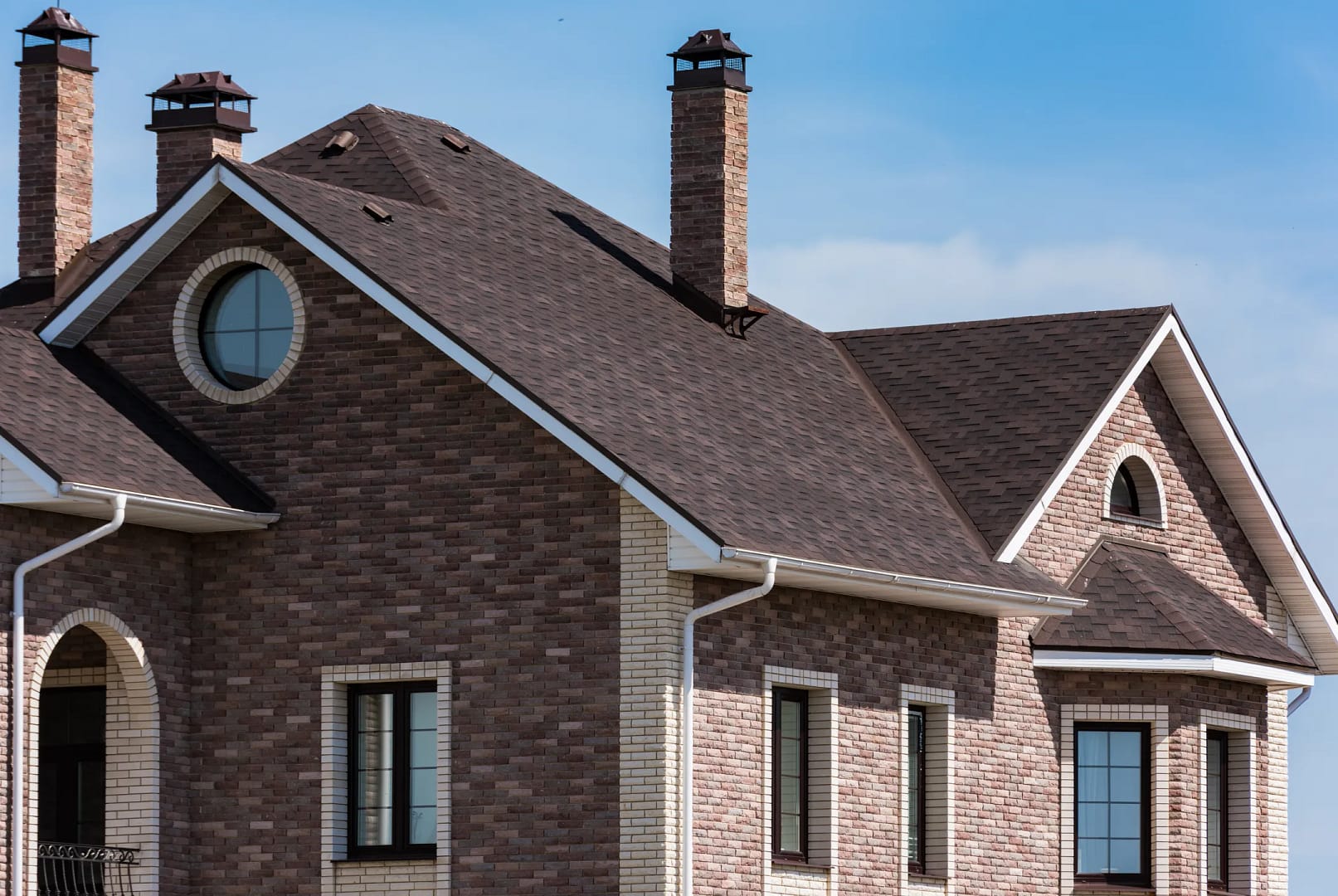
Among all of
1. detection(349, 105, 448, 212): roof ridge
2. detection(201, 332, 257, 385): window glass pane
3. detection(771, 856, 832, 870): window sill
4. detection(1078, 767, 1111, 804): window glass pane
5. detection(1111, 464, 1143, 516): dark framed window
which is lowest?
detection(771, 856, 832, 870): window sill

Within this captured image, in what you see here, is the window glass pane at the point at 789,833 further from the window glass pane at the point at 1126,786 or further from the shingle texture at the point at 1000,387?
the window glass pane at the point at 1126,786

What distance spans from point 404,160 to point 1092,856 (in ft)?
32.6

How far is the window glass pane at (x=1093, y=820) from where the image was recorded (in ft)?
89.9

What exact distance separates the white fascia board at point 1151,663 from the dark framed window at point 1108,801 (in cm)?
79

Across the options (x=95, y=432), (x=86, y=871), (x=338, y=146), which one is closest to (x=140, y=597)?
(x=95, y=432)

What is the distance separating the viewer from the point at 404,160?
27.6 metres

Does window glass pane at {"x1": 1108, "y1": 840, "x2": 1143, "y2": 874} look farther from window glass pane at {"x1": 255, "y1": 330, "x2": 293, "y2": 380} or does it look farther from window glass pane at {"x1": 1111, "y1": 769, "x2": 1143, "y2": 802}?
window glass pane at {"x1": 255, "y1": 330, "x2": 293, "y2": 380}

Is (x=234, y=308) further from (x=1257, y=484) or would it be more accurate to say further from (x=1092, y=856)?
(x=1257, y=484)

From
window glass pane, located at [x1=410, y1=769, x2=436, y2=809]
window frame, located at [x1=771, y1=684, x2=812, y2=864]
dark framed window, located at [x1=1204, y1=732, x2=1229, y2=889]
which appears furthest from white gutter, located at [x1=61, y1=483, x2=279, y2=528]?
dark framed window, located at [x1=1204, y1=732, x2=1229, y2=889]

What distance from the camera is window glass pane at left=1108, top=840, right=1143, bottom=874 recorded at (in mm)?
27266

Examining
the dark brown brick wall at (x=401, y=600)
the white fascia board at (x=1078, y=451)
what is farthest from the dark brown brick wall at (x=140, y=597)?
the white fascia board at (x=1078, y=451)

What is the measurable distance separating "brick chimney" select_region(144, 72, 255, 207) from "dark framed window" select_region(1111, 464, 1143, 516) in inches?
404

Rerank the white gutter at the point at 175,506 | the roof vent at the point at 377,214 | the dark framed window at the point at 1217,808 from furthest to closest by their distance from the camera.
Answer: the dark framed window at the point at 1217,808, the roof vent at the point at 377,214, the white gutter at the point at 175,506

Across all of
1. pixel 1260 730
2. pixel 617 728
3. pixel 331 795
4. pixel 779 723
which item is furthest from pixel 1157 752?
pixel 331 795
